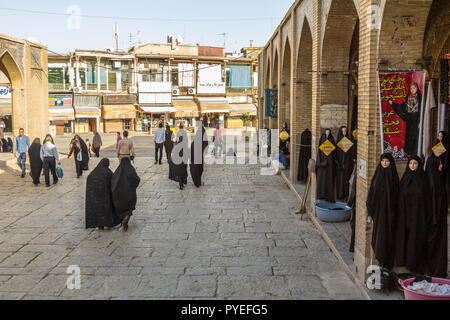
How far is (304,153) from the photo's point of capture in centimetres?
1139

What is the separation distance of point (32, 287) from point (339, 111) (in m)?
6.20

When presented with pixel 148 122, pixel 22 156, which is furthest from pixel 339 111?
pixel 148 122

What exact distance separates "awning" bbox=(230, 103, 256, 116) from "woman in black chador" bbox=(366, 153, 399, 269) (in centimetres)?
3542

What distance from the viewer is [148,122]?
37.3 m

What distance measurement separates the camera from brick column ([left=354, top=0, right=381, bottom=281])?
517 cm

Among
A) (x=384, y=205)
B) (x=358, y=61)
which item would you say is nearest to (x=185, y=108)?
(x=358, y=61)

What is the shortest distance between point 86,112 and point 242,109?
44.2ft

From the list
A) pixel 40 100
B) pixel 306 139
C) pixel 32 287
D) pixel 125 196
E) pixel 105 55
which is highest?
pixel 105 55

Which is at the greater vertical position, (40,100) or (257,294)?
(40,100)
